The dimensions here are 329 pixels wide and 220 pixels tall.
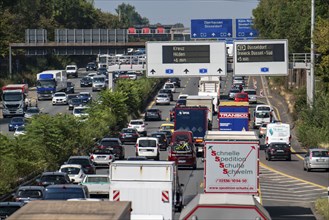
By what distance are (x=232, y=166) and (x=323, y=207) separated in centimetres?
463

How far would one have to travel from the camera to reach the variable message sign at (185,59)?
208 feet

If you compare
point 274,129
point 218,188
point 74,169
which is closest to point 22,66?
point 274,129

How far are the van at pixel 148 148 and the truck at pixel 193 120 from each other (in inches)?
208

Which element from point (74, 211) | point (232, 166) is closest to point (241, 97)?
point (232, 166)

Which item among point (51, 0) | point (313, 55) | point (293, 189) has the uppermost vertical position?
point (51, 0)

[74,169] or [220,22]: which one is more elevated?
[220,22]

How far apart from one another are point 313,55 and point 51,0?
113 m

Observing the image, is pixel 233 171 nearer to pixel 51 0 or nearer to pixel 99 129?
pixel 99 129

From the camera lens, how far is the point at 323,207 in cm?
3659

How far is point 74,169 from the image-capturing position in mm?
46906

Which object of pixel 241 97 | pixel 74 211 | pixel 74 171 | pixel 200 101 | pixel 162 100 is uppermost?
pixel 74 211

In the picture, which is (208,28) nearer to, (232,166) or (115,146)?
(115,146)

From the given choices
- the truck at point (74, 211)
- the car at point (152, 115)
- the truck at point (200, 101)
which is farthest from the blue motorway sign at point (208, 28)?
the truck at point (74, 211)

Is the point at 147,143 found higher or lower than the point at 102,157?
higher
